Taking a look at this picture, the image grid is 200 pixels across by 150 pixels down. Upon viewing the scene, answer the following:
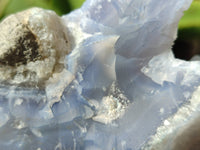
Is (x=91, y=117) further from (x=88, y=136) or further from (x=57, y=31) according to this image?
(x=57, y=31)

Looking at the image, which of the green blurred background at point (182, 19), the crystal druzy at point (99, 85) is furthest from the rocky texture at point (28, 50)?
the green blurred background at point (182, 19)

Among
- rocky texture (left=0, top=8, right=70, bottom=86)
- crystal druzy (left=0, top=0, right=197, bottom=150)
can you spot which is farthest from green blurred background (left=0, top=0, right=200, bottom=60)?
rocky texture (left=0, top=8, right=70, bottom=86)

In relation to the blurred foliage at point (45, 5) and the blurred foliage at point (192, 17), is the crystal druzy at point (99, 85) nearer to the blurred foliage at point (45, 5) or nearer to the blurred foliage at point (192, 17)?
the blurred foliage at point (192, 17)

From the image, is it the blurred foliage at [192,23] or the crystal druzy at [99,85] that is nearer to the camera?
the crystal druzy at [99,85]

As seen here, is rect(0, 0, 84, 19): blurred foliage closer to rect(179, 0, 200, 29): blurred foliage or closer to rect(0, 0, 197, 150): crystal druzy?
rect(179, 0, 200, 29): blurred foliage

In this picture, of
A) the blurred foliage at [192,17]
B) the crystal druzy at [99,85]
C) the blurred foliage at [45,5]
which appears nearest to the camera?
the crystal druzy at [99,85]

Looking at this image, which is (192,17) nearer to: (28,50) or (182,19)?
(182,19)
